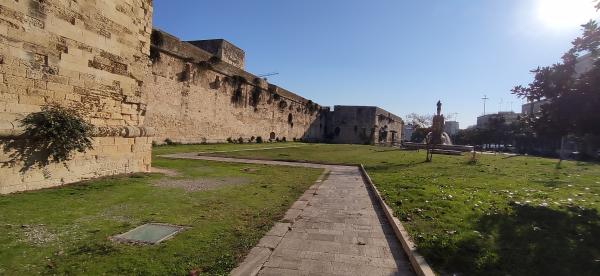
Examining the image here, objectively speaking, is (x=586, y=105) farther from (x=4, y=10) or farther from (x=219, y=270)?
(x=4, y=10)

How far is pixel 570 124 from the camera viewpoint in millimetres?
6059

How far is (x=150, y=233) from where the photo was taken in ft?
14.2

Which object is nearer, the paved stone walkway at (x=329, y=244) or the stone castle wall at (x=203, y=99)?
the paved stone walkway at (x=329, y=244)

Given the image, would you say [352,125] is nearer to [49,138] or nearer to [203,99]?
[203,99]

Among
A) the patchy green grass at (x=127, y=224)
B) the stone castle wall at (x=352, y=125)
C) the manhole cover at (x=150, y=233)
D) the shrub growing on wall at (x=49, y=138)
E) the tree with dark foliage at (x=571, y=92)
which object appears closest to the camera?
the patchy green grass at (x=127, y=224)

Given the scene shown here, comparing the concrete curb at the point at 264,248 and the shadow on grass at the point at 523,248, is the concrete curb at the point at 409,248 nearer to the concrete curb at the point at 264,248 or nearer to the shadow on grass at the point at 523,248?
the shadow on grass at the point at 523,248

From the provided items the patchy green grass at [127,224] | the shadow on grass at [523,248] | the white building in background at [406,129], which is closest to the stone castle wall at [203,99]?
the patchy green grass at [127,224]

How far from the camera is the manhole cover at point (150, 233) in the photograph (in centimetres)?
405

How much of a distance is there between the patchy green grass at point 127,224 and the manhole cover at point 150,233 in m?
0.12

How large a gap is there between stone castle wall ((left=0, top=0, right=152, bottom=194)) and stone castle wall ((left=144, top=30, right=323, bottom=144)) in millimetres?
3073

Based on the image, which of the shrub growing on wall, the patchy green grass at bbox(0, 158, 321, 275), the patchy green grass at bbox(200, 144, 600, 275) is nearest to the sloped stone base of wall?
the shrub growing on wall

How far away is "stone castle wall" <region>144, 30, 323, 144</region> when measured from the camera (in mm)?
17328

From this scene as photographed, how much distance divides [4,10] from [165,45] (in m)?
11.9

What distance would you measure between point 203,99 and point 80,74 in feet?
45.3
